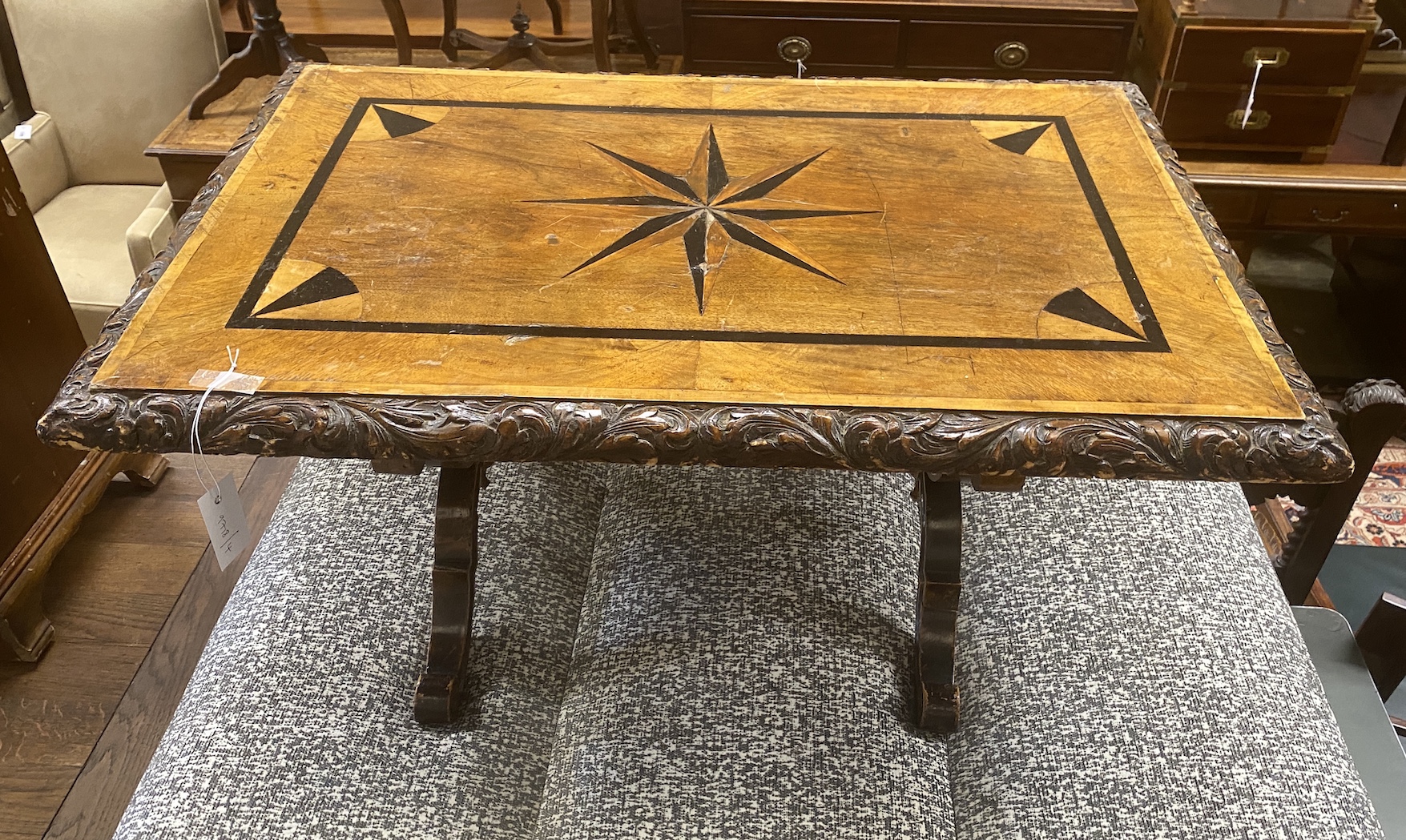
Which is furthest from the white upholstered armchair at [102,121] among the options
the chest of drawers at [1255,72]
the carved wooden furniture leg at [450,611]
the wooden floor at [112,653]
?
the chest of drawers at [1255,72]

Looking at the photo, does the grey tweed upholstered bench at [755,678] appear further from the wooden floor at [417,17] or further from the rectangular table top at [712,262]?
the wooden floor at [417,17]

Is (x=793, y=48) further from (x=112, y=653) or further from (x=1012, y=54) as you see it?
(x=112, y=653)

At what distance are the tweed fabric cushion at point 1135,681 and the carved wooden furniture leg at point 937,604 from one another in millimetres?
65

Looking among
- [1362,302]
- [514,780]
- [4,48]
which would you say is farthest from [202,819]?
[1362,302]

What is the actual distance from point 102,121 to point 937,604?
6.84 ft

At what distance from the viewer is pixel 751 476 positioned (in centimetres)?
163

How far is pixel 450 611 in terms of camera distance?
1.31 meters

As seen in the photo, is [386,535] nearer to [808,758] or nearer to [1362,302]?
[808,758]

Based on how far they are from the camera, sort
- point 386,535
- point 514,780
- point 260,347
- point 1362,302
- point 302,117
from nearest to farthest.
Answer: point 260,347
point 514,780
point 302,117
point 386,535
point 1362,302

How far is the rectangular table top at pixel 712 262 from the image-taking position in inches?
39.8

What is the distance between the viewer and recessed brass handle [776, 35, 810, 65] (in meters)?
2.20

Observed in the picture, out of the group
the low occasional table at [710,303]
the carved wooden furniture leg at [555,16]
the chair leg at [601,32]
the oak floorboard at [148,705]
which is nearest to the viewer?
the low occasional table at [710,303]

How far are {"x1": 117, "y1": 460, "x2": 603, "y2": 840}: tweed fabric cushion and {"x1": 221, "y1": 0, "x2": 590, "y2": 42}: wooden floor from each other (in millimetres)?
1893

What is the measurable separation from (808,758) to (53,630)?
52.7 inches
